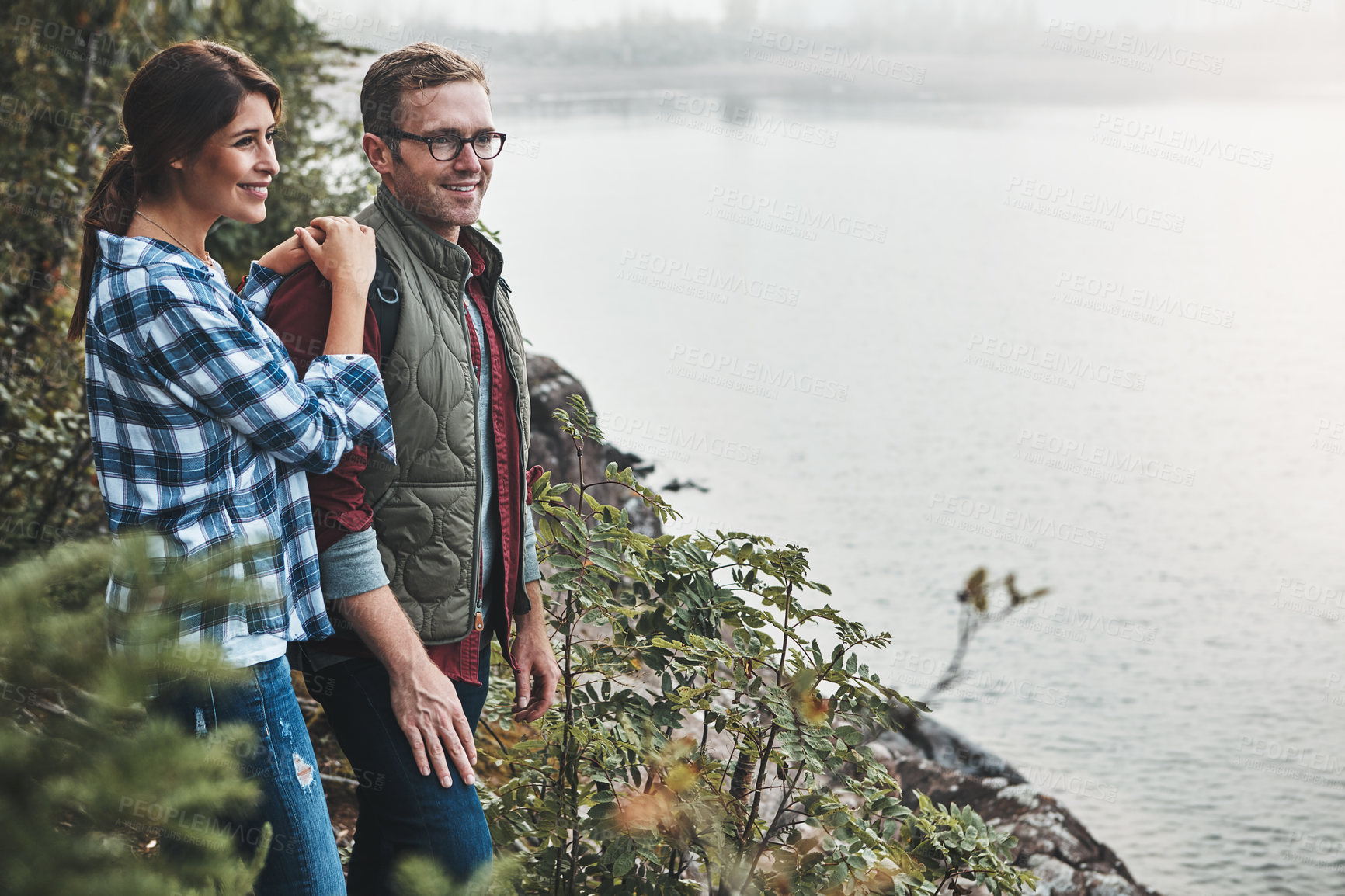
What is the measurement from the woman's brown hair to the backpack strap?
1.09ft

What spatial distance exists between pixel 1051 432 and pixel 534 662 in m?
10.7

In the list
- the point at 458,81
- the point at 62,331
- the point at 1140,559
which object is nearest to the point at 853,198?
the point at 1140,559

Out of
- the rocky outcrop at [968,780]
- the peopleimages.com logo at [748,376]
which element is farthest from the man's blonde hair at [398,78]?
the peopleimages.com logo at [748,376]

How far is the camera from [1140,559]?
8.87m

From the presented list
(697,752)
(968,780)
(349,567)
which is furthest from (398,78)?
(968,780)

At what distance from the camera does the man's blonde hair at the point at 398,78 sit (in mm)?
1847

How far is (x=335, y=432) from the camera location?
5.03ft

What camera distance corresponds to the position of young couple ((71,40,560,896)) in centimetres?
142

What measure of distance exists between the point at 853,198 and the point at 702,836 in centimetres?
2665

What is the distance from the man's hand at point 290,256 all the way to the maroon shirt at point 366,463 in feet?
0.05

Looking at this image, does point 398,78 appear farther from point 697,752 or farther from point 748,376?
point 748,376

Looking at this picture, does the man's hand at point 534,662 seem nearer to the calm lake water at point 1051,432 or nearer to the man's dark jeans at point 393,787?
the man's dark jeans at point 393,787

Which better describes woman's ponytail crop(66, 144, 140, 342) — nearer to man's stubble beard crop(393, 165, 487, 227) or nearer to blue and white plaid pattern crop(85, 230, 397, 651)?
blue and white plaid pattern crop(85, 230, 397, 651)

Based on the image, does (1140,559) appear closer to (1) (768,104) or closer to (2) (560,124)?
(2) (560,124)
